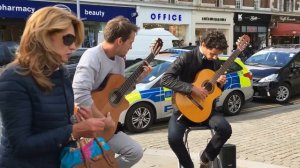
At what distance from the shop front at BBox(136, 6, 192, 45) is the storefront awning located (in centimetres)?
1093

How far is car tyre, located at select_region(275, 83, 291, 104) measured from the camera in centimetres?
1185

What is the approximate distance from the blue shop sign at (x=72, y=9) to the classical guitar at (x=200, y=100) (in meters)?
20.2

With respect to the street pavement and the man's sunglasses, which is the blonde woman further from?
the street pavement

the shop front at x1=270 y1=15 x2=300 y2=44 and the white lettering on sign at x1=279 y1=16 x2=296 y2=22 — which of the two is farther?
the white lettering on sign at x1=279 y1=16 x2=296 y2=22

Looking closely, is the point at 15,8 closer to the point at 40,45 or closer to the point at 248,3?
the point at 248,3

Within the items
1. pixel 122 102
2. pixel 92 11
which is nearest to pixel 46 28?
pixel 122 102

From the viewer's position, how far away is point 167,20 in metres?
30.8

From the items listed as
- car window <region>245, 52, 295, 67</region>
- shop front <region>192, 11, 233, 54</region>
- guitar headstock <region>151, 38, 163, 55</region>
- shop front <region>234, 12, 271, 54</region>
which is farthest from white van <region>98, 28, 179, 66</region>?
shop front <region>234, 12, 271, 54</region>

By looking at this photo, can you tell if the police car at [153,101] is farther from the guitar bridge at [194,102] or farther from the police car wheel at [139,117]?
the guitar bridge at [194,102]

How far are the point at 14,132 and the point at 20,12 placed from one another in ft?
75.3

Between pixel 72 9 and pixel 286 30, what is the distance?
21.6 m

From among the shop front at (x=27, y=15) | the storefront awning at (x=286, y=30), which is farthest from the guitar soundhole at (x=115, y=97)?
the storefront awning at (x=286, y=30)

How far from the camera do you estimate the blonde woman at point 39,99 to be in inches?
87.7

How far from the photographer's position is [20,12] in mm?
24000
